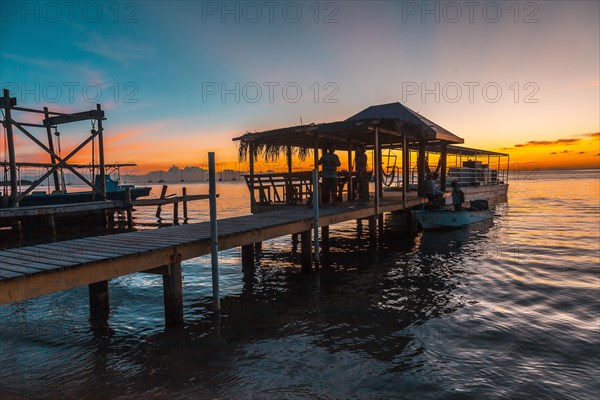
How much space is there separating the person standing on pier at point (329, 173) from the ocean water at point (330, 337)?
4201mm

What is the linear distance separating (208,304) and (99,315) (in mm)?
2124

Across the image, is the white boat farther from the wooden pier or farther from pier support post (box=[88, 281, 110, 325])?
pier support post (box=[88, 281, 110, 325])

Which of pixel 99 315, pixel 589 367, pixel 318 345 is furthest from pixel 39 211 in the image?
pixel 589 367

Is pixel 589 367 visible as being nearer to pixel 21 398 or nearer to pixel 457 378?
pixel 457 378

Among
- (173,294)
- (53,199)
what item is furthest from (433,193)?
(53,199)

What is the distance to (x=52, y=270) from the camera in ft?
16.8

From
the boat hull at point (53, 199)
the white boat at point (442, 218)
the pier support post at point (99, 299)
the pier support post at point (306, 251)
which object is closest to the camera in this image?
the pier support post at point (99, 299)

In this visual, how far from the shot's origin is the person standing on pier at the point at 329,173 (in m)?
14.3

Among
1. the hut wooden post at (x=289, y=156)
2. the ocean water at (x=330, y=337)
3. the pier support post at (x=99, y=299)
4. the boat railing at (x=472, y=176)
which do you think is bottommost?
the ocean water at (x=330, y=337)

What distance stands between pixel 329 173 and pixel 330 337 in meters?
8.65

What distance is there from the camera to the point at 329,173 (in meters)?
14.6

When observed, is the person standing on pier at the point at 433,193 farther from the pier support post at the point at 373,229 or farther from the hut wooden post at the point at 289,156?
the hut wooden post at the point at 289,156

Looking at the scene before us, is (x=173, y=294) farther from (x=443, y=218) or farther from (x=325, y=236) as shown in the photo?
(x=443, y=218)

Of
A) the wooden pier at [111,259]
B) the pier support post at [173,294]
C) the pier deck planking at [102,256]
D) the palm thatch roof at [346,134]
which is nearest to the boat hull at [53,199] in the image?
the palm thatch roof at [346,134]
